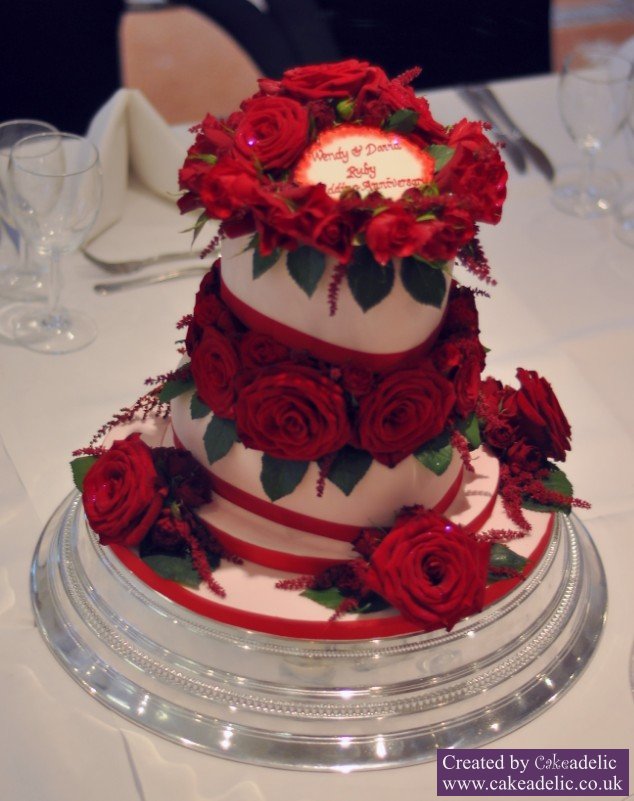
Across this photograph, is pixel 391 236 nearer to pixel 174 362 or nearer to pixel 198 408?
pixel 198 408

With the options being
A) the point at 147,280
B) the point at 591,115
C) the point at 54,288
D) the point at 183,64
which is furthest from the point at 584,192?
the point at 183,64

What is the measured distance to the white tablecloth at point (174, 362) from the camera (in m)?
1.23

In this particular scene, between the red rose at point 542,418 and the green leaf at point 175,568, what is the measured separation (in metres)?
0.46

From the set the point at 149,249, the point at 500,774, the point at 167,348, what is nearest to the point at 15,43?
the point at 149,249

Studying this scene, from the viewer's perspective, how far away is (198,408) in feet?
4.03

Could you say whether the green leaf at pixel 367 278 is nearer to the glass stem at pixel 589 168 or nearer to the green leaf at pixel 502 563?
the green leaf at pixel 502 563

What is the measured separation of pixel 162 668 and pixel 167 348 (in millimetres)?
675

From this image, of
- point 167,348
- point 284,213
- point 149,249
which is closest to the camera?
point 284,213

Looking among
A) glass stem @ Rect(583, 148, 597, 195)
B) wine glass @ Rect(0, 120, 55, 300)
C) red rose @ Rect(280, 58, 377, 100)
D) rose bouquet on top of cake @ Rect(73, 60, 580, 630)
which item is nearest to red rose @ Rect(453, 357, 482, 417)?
rose bouquet on top of cake @ Rect(73, 60, 580, 630)

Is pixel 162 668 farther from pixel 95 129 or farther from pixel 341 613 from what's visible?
pixel 95 129

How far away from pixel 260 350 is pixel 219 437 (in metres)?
0.13

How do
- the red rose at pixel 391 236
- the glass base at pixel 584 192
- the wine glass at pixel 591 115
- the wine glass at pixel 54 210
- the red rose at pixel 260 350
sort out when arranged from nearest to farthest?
the red rose at pixel 391 236, the red rose at pixel 260 350, the wine glass at pixel 54 210, the wine glass at pixel 591 115, the glass base at pixel 584 192

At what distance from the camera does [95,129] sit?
6.70 ft

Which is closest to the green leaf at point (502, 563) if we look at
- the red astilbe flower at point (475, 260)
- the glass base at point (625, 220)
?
the red astilbe flower at point (475, 260)
